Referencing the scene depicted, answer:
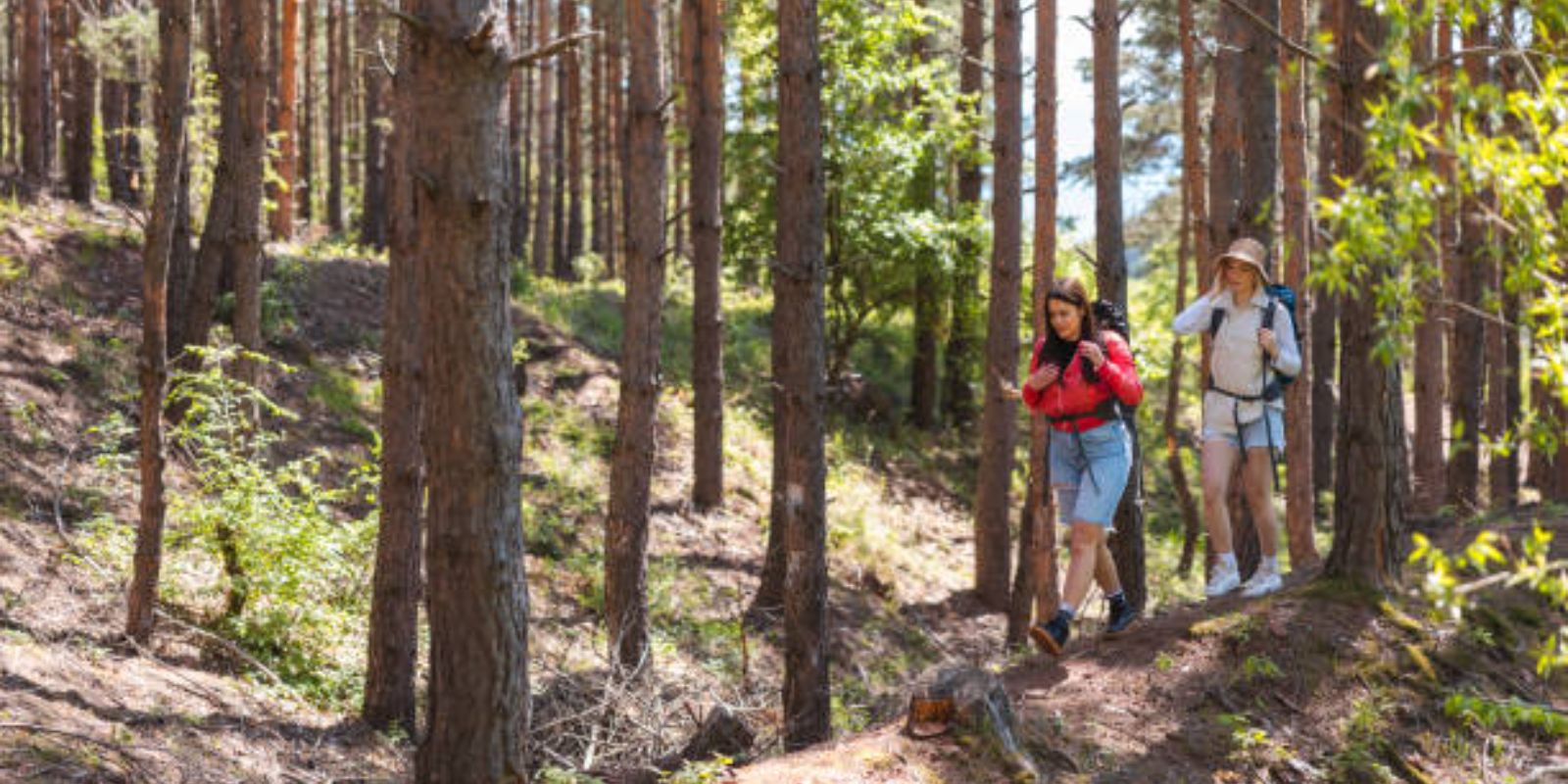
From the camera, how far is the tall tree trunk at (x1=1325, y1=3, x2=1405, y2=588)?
296 inches

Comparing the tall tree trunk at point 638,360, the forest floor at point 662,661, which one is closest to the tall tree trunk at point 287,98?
the forest floor at point 662,661

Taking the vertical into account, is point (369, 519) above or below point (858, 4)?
below

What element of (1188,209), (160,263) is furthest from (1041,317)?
(1188,209)

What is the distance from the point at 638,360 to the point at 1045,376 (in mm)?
3514

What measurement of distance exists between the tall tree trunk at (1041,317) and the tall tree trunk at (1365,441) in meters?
2.56

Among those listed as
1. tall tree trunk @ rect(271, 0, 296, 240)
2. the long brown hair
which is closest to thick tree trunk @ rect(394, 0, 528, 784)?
the long brown hair

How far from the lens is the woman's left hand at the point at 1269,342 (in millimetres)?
7762

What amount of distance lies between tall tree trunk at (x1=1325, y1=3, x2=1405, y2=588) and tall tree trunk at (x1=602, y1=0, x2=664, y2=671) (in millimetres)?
4657

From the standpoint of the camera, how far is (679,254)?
3209 cm

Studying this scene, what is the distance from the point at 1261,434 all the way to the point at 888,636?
6.05 metres

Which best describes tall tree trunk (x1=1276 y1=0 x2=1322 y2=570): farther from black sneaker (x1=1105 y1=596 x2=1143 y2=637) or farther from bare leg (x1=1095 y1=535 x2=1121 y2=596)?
bare leg (x1=1095 y1=535 x2=1121 y2=596)

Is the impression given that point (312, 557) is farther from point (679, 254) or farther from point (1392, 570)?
point (679, 254)

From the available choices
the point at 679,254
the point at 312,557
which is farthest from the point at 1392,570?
the point at 679,254

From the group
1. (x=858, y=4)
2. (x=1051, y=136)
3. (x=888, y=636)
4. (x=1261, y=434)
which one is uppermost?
(x=858, y=4)
